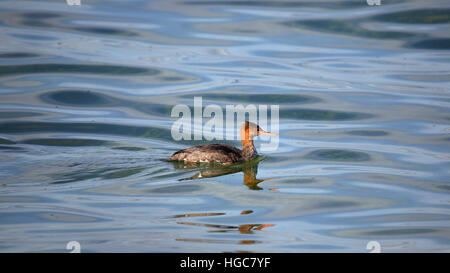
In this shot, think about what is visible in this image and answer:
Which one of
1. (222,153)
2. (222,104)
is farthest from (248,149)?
(222,104)

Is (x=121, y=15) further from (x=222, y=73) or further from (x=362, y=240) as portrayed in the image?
(x=362, y=240)

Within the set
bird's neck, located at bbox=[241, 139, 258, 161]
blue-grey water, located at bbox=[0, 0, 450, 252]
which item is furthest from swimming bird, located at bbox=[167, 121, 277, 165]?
blue-grey water, located at bbox=[0, 0, 450, 252]

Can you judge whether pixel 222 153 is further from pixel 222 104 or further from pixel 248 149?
pixel 222 104

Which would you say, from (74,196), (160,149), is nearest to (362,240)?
(74,196)

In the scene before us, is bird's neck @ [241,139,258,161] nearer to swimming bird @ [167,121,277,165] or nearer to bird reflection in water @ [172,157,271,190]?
swimming bird @ [167,121,277,165]

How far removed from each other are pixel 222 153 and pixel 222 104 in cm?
396

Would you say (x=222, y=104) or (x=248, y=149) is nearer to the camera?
(x=248, y=149)

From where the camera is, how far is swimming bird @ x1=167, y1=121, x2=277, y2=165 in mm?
10984

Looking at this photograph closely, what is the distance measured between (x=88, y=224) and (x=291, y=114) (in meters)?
7.21

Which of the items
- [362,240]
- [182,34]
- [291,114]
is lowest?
[362,240]

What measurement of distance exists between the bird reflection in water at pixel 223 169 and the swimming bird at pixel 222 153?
75 mm

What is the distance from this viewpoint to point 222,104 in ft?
49.3

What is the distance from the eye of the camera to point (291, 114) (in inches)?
572

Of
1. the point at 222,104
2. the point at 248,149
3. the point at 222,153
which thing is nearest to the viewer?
the point at 222,153
